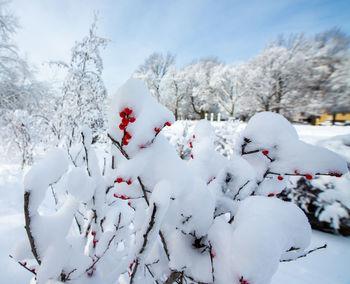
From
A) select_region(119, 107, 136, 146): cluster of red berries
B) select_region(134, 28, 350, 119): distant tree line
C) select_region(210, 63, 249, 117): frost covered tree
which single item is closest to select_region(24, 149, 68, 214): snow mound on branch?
select_region(119, 107, 136, 146): cluster of red berries

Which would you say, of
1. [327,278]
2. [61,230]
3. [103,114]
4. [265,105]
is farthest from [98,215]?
[265,105]

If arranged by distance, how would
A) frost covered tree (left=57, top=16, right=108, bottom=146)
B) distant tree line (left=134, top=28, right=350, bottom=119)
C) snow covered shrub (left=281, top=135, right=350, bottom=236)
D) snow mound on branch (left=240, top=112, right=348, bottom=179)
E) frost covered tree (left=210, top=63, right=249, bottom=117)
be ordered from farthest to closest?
frost covered tree (left=210, top=63, right=249, bottom=117) → distant tree line (left=134, top=28, right=350, bottom=119) → frost covered tree (left=57, top=16, right=108, bottom=146) → snow covered shrub (left=281, top=135, right=350, bottom=236) → snow mound on branch (left=240, top=112, right=348, bottom=179)

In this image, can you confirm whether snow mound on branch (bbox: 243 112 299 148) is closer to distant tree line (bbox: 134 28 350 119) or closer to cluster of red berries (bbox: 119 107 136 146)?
cluster of red berries (bbox: 119 107 136 146)

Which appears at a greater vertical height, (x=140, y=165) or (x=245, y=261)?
(x=140, y=165)

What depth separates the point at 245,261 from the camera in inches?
23.8

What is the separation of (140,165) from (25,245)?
65cm

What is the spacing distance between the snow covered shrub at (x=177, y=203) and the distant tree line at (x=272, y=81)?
1910 centimetres

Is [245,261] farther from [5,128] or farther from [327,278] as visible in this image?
[5,128]

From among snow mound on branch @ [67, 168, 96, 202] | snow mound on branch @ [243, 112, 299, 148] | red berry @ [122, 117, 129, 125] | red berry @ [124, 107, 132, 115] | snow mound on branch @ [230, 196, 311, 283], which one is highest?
red berry @ [124, 107, 132, 115]

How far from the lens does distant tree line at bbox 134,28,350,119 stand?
55.7ft

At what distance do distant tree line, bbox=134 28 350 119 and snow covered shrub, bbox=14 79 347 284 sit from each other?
1910cm

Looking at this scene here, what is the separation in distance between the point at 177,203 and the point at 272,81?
2420cm

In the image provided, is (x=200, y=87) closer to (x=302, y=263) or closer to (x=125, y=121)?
(x=302, y=263)

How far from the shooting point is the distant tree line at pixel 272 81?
55.7ft
